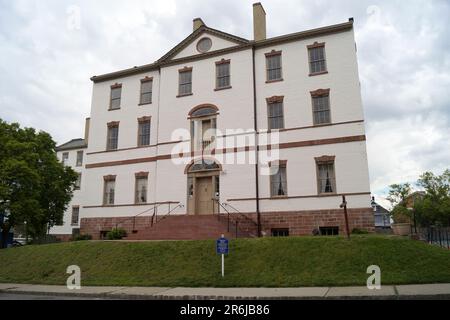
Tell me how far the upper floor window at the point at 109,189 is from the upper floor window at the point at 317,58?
16246mm

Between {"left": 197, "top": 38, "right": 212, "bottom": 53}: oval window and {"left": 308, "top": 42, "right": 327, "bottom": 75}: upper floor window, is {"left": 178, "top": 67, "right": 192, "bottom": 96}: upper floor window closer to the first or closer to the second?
{"left": 197, "top": 38, "right": 212, "bottom": 53}: oval window

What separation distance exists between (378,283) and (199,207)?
15.0 metres

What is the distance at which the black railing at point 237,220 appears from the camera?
22.6 meters

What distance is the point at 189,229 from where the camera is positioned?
71.2ft

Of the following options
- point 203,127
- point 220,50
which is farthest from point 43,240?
point 220,50

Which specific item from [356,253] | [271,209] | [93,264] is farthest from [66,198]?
[356,253]

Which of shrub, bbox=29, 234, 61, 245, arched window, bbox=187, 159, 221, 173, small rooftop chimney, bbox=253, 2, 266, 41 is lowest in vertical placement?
shrub, bbox=29, 234, 61, 245

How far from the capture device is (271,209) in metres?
23.8

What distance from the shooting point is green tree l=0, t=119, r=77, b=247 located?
24.7 meters

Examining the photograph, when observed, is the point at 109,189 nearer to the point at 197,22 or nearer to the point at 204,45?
the point at 204,45

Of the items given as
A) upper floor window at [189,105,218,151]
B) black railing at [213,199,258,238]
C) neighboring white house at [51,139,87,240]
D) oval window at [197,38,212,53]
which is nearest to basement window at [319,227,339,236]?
black railing at [213,199,258,238]

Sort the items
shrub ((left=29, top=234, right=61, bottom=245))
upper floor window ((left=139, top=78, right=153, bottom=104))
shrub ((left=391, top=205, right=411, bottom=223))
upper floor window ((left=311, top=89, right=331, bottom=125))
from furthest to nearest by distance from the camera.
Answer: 1. shrub ((left=391, top=205, right=411, bottom=223))
2. shrub ((left=29, top=234, right=61, bottom=245))
3. upper floor window ((left=139, top=78, right=153, bottom=104))
4. upper floor window ((left=311, top=89, right=331, bottom=125))

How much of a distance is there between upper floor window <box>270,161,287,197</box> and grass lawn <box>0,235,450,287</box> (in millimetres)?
7080
